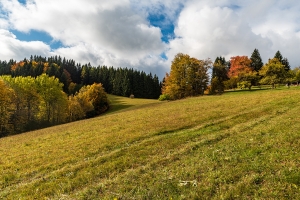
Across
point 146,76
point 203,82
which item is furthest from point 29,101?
point 146,76

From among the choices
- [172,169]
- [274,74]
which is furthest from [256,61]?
[172,169]

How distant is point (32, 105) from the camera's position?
63812 mm

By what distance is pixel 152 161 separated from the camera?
1204cm

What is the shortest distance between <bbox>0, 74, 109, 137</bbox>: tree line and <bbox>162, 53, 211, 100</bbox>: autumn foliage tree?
3625cm

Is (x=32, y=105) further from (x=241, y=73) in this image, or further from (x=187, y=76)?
(x=241, y=73)

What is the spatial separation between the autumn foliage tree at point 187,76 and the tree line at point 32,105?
3625 cm

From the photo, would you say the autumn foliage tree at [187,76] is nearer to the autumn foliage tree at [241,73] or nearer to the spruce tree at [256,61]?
the autumn foliage tree at [241,73]

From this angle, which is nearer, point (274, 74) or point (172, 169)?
point (172, 169)

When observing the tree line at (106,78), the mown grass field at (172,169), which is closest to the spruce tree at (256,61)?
the tree line at (106,78)

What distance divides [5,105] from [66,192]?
56540 millimetres

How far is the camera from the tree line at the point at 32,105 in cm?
5569

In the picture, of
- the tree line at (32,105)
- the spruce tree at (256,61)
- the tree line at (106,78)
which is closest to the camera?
the tree line at (32,105)

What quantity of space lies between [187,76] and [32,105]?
168 ft

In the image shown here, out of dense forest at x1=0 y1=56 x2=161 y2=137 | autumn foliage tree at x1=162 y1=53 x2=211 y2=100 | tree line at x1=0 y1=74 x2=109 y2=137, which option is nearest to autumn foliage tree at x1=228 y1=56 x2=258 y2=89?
autumn foliage tree at x1=162 y1=53 x2=211 y2=100
